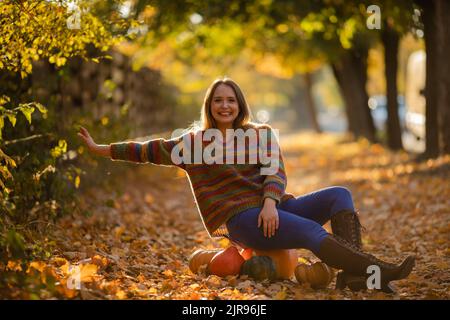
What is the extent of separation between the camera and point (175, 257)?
5.70 metres

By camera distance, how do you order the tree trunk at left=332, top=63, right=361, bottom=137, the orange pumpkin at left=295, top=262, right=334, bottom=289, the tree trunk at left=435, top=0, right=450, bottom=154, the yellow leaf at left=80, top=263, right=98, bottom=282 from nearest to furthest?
the yellow leaf at left=80, top=263, right=98, bottom=282, the orange pumpkin at left=295, top=262, right=334, bottom=289, the tree trunk at left=435, top=0, right=450, bottom=154, the tree trunk at left=332, top=63, right=361, bottom=137

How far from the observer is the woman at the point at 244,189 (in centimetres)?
425

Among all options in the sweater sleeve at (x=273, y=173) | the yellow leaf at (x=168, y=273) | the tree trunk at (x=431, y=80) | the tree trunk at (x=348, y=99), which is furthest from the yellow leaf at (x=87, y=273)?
the tree trunk at (x=348, y=99)

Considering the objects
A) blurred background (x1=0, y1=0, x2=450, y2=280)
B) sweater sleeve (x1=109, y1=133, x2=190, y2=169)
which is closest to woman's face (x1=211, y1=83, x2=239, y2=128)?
sweater sleeve (x1=109, y1=133, x2=190, y2=169)

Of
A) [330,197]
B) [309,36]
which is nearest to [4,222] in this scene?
[330,197]

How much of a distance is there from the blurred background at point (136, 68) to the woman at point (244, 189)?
54cm

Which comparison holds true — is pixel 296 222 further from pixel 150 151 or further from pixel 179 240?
pixel 179 240

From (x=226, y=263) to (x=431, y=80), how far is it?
761 cm

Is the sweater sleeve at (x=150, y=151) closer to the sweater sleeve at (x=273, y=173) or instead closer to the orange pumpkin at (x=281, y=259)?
the sweater sleeve at (x=273, y=173)

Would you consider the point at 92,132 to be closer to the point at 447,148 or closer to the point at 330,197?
the point at 330,197

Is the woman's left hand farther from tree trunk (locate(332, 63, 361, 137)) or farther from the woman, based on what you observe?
tree trunk (locate(332, 63, 361, 137))

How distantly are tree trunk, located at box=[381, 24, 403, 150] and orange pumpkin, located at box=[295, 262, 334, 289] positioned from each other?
983 cm

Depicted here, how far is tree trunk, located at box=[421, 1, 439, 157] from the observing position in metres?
10.5

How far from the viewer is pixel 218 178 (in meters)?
4.52
